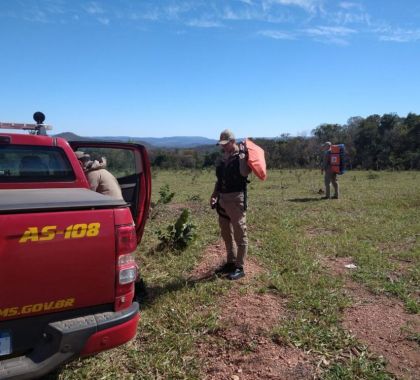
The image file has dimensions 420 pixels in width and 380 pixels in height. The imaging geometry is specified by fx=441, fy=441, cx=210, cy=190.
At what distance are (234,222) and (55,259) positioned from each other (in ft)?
9.14

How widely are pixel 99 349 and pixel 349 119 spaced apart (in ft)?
167

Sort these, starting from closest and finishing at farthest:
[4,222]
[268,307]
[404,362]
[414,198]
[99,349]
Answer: [4,222] → [99,349] → [404,362] → [268,307] → [414,198]

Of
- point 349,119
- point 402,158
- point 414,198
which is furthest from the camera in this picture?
A: point 349,119

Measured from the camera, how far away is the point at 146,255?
249 inches

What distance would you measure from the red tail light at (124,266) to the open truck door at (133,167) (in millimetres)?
1737

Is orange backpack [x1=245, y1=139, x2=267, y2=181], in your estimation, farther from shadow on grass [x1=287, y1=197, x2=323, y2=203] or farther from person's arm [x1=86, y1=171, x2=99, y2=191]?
shadow on grass [x1=287, y1=197, x2=323, y2=203]

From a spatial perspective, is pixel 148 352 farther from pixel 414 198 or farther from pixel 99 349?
pixel 414 198

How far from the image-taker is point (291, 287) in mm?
5004

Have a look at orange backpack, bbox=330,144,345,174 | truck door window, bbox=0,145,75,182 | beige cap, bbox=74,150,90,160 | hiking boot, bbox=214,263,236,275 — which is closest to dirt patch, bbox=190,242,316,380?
hiking boot, bbox=214,263,236,275

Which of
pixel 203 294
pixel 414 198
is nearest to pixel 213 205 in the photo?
pixel 203 294

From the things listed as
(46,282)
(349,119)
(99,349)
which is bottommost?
(99,349)

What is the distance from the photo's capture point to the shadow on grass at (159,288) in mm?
4651

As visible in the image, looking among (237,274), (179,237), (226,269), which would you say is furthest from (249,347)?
(179,237)

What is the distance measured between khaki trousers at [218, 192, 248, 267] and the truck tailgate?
8.02 ft
